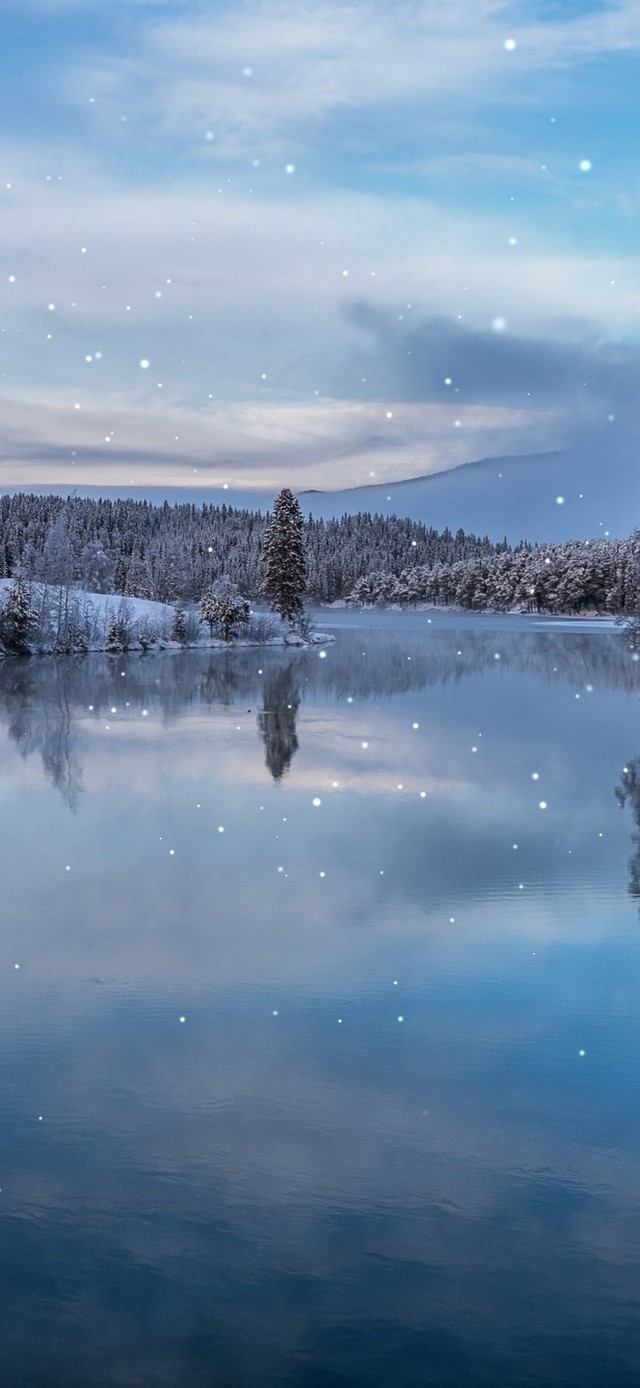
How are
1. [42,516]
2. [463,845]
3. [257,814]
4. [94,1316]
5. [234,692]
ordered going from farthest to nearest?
[42,516]
[234,692]
[257,814]
[463,845]
[94,1316]

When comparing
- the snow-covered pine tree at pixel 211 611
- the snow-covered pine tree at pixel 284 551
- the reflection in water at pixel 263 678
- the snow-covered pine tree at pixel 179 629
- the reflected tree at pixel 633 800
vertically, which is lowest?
the reflected tree at pixel 633 800

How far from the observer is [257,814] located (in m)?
20.9

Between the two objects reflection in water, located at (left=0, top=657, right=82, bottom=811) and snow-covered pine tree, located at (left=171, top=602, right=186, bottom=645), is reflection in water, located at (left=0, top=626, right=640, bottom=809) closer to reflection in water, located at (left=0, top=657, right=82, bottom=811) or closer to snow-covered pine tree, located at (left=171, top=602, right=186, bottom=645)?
reflection in water, located at (left=0, top=657, right=82, bottom=811)

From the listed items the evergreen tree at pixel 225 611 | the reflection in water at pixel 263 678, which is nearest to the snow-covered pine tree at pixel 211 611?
the evergreen tree at pixel 225 611

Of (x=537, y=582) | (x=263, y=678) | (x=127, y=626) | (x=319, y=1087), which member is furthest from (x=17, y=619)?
(x=537, y=582)

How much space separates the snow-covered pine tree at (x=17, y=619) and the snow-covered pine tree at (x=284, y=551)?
17.2m

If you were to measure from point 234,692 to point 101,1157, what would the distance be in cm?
3540

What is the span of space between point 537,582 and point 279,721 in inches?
5084

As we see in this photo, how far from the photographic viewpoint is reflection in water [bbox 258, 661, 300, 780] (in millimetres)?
27109

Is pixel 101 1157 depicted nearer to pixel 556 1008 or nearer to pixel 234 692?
pixel 556 1008

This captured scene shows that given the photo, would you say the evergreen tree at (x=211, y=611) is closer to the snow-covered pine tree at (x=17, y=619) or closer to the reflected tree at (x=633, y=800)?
the snow-covered pine tree at (x=17, y=619)

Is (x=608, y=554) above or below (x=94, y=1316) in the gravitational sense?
above

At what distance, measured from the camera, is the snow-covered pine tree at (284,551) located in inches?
2963

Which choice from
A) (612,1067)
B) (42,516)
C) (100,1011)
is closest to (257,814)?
(100,1011)
